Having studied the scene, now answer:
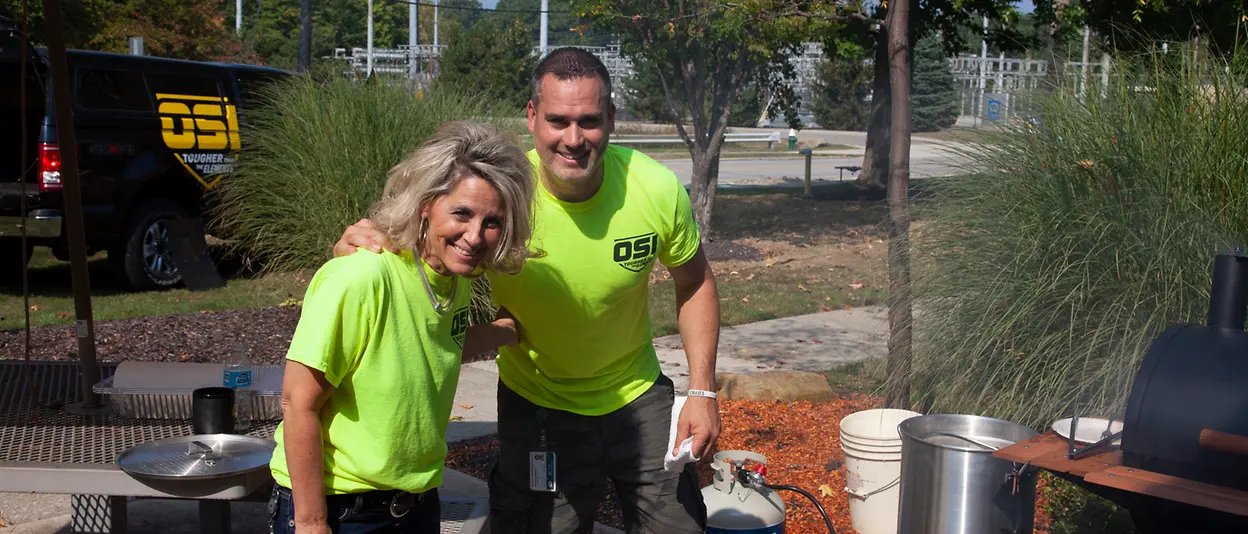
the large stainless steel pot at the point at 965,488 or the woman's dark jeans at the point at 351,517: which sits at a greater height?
the woman's dark jeans at the point at 351,517

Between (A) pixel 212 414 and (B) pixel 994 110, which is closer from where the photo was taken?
(A) pixel 212 414

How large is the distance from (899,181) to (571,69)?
274 cm

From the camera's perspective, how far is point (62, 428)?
3.83 m

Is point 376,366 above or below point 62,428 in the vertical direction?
above

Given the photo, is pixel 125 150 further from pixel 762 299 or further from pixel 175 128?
pixel 762 299

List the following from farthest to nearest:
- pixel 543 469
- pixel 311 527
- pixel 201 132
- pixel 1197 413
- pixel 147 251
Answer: pixel 201 132 → pixel 147 251 → pixel 543 469 → pixel 1197 413 → pixel 311 527

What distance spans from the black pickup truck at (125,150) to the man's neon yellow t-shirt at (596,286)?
23.8 ft

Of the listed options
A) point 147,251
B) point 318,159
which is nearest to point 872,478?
point 318,159

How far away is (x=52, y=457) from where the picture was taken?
11.2 ft

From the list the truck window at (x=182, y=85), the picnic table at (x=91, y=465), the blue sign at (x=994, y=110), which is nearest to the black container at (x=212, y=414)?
the picnic table at (x=91, y=465)

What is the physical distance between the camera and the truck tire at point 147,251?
392 inches

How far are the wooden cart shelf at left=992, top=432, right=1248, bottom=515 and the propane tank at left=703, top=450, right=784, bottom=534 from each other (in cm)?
89

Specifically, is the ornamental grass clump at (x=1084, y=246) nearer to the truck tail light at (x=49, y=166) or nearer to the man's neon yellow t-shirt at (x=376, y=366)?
the man's neon yellow t-shirt at (x=376, y=366)

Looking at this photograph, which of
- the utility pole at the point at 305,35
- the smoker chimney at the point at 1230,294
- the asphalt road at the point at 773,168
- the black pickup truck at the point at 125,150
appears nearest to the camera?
→ the smoker chimney at the point at 1230,294
